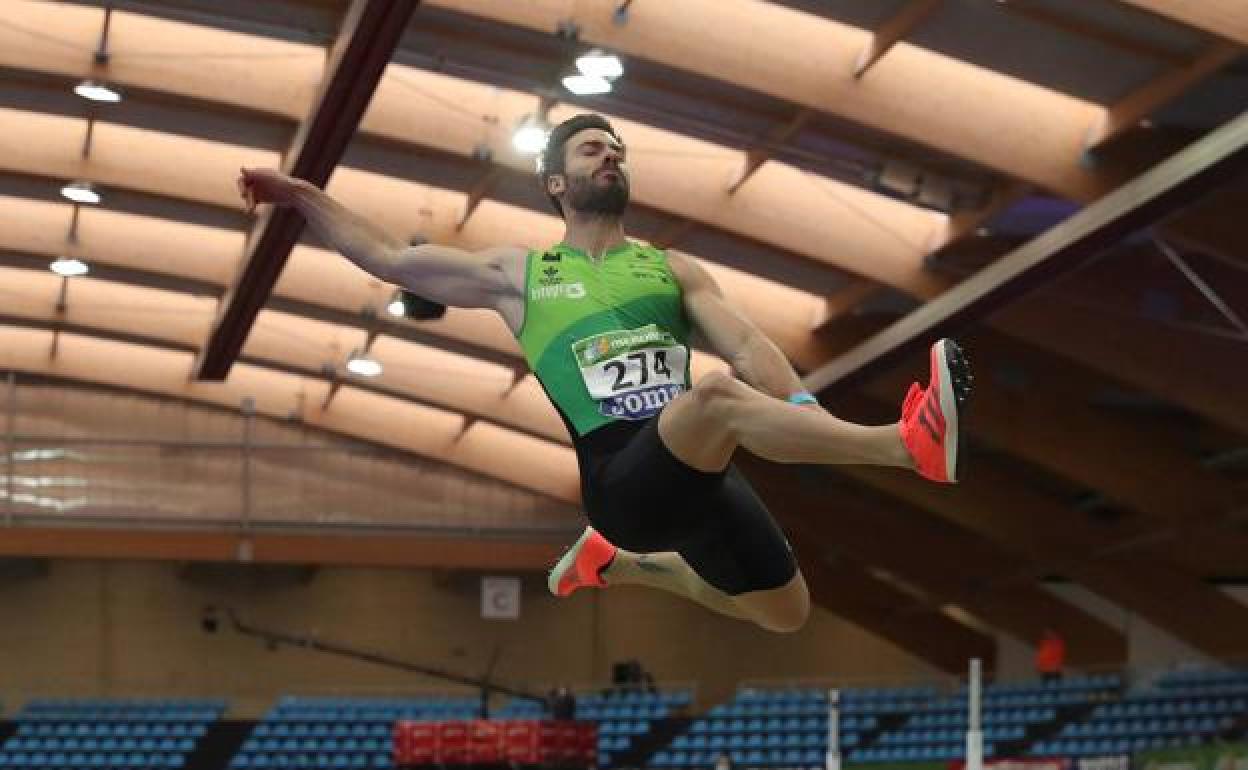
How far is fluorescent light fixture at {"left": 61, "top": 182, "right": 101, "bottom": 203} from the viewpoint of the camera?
26.3 m

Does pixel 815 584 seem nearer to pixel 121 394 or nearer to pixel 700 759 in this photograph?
pixel 700 759

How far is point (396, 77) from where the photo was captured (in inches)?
914

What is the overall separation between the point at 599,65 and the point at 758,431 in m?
13.5

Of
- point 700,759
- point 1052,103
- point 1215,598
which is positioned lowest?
point 700,759

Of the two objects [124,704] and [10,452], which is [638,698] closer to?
[124,704]

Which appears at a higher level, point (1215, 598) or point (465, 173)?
point (465, 173)

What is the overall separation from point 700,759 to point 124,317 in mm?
12984

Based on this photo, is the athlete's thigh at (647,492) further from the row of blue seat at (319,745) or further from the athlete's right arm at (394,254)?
the row of blue seat at (319,745)

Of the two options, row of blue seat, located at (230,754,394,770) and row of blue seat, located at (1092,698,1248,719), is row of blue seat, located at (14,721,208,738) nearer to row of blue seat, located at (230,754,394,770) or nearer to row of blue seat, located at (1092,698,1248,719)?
row of blue seat, located at (230,754,394,770)

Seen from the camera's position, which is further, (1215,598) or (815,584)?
(815,584)

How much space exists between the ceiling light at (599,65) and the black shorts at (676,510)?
12.7 meters

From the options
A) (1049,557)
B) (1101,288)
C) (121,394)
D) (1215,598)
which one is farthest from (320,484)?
(1101,288)

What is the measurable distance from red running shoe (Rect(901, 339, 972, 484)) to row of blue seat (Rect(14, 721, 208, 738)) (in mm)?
31727

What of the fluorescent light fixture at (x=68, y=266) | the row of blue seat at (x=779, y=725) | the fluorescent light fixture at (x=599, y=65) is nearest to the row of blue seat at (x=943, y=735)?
the row of blue seat at (x=779, y=725)
